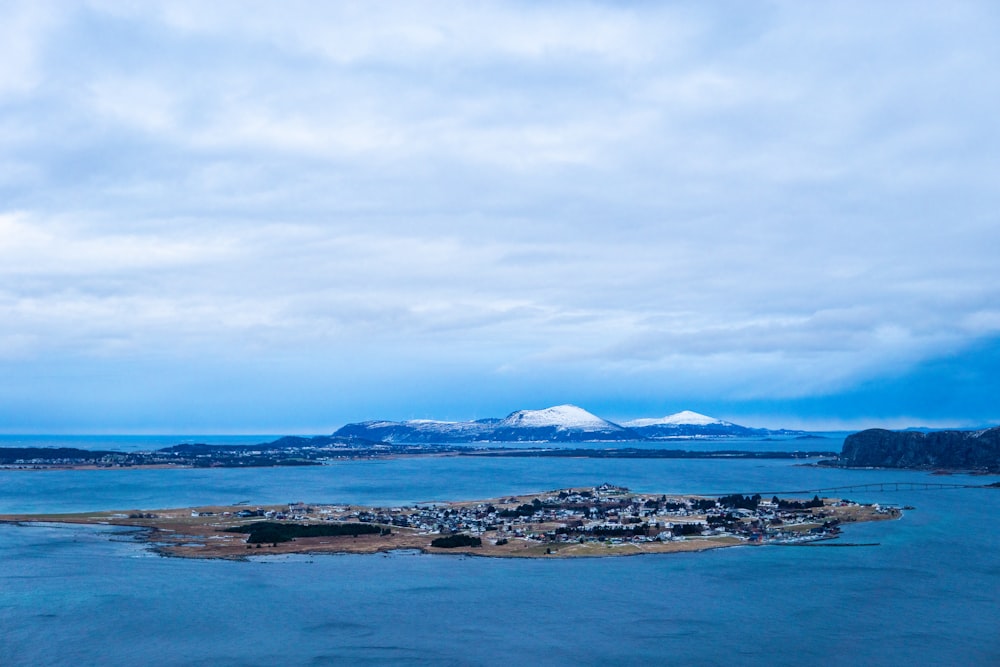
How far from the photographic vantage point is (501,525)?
54.8 metres

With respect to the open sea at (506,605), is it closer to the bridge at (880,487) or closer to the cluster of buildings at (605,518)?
the cluster of buildings at (605,518)

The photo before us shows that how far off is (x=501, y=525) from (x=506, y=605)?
21462mm

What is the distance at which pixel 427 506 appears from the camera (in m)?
65.9

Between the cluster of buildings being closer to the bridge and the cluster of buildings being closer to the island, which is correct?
the island

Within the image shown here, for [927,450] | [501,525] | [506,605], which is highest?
[927,450]

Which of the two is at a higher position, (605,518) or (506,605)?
(605,518)

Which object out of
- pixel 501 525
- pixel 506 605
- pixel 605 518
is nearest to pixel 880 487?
pixel 605 518

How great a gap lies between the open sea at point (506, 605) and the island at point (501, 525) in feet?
7.58

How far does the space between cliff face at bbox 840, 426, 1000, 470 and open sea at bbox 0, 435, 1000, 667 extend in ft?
214

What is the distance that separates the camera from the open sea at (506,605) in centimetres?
2755

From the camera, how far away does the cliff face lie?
11356cm

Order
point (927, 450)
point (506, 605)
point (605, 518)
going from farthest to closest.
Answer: point (927, 450) → point (605, 518) → point (506, 605)

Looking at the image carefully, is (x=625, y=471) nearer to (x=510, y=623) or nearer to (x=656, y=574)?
(x=656, y=574)

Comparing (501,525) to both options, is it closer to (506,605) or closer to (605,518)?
(605,518)
